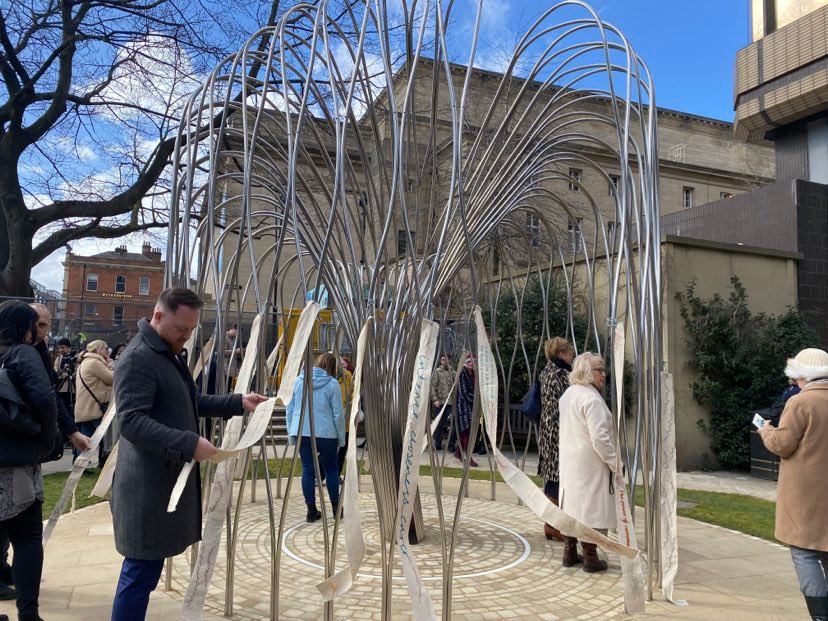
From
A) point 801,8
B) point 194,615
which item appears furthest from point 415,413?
point 801,8

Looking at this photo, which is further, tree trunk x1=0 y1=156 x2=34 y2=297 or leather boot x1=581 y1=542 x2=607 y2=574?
tree trunk x1=0 y1=156 x2=34 y2=297

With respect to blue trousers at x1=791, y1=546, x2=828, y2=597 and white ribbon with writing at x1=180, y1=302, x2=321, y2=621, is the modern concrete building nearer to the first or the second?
blue trousers at x1=791, y1=546, x2=828, y2=597

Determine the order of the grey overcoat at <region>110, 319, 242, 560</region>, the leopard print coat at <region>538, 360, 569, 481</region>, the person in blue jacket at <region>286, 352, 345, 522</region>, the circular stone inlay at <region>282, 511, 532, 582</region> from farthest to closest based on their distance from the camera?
the person in blue jacket at <region>286, 352, 345, 522</region> < the leopard print coat at <region>538, 360, 569, 481</region> < the circular stone inlay at <region>282, 511, 532, 582</region> < the grey overcoat at <region>110, 319, 242, 560</region>

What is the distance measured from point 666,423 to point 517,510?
109 inches

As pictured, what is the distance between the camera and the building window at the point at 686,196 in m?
32.8

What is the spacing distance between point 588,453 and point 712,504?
3.82 m

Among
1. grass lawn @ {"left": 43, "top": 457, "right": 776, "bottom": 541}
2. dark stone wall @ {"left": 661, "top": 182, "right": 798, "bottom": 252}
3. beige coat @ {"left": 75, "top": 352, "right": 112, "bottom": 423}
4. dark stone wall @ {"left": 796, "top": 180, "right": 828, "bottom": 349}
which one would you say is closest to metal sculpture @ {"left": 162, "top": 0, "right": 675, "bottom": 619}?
grass lawn @ {"left": 43, "top": 457, "right": 776, "bottom": 541}

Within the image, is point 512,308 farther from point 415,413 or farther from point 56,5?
point 56,5

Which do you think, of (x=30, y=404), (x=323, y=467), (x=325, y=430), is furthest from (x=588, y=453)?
(x=30, y=404)

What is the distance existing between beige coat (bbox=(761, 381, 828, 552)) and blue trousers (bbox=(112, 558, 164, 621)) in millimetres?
3161

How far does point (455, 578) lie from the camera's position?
4.21 metres

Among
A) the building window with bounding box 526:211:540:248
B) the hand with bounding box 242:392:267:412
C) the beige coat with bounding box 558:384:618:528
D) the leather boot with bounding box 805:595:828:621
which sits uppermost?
the building window with bounding box 526:211:540:248

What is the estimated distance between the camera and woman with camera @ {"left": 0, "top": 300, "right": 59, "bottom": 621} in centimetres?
315

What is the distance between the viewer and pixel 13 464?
3.16 metres
